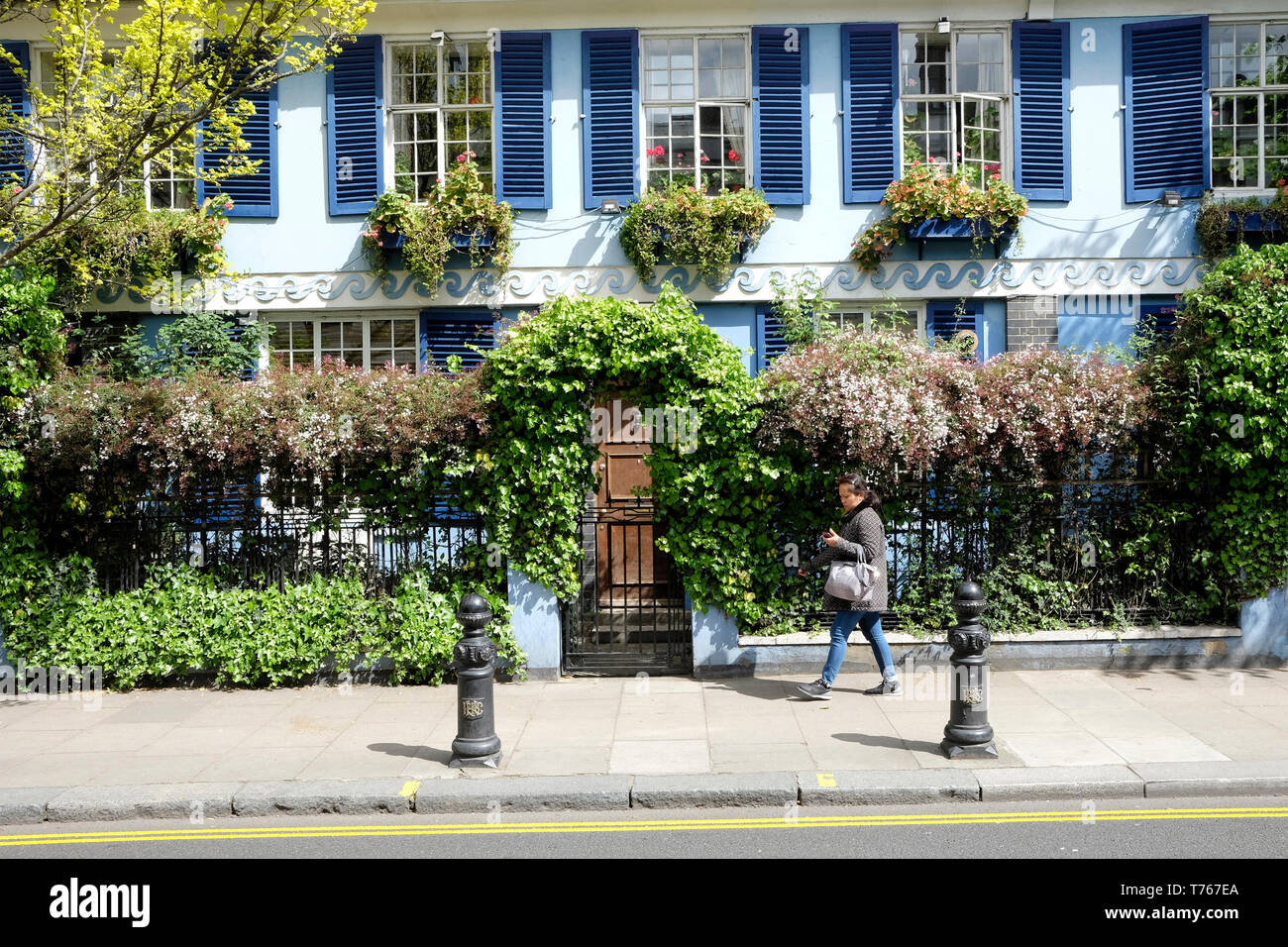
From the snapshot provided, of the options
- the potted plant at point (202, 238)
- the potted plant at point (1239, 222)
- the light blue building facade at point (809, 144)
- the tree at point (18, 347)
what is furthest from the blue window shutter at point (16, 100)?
the potted plant at point (1239, 222)

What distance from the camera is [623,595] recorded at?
32.9 feet

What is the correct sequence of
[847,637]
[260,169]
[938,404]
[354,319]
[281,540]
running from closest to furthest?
[847,637]
[938,404]
[281,540]
[260,169]
[354,319]

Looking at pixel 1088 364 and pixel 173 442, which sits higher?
pixel 1088 364

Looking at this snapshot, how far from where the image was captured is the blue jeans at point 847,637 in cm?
837

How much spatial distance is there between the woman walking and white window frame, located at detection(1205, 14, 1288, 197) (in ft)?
24.5

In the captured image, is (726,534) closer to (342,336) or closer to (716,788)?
(716,788)

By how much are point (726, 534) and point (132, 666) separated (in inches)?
214

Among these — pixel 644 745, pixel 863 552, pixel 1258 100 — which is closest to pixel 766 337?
pixel 863 552

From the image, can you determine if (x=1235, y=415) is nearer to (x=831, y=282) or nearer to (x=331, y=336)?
(x=831, y=282)

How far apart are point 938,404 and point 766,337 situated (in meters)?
4.15
